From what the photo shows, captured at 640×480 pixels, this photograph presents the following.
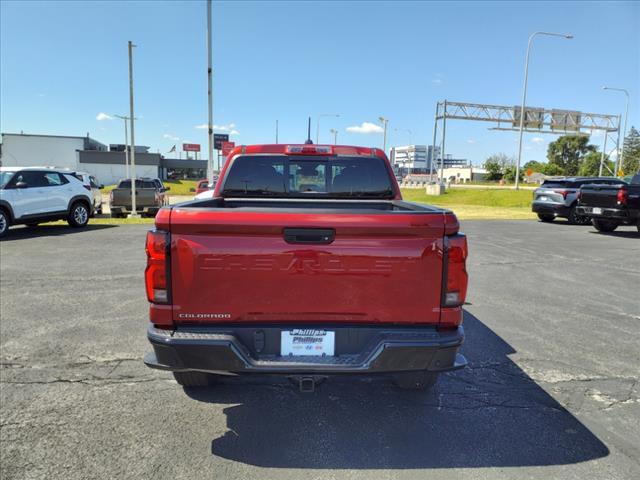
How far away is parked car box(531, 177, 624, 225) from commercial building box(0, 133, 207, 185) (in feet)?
223

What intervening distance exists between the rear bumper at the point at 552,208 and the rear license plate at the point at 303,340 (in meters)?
17.9

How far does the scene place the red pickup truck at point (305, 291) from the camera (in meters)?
2.64

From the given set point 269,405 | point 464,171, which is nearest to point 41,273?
point 269,405

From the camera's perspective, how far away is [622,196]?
1361 centimetres

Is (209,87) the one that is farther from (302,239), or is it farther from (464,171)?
(464,171)

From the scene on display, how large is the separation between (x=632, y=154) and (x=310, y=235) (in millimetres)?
108368

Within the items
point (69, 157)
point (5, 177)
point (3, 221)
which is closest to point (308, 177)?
point (3, 221)

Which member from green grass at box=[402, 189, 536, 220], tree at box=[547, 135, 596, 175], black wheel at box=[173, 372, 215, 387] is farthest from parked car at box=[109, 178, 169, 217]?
tree at box=[547, 135, 596, 175]

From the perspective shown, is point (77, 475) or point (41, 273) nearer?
point (77, 475)

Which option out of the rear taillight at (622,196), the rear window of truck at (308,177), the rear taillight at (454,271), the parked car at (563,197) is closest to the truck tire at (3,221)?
the rear window of truck at (308,177)

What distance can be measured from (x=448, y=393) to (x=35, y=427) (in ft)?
10.3

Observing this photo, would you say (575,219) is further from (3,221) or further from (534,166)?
(534,166)

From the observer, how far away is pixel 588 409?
3568 millimetres

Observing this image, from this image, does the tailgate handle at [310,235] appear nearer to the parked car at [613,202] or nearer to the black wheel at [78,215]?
the black wheel at [78,215]
